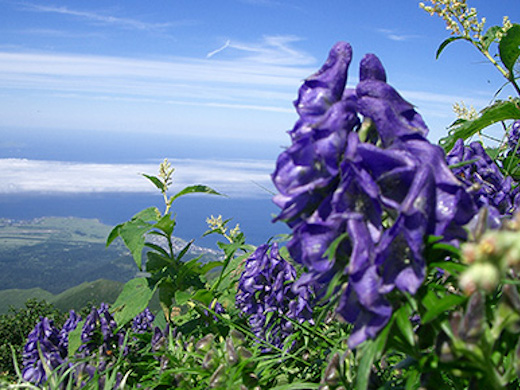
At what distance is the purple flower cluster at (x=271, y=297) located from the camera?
298 centimetres

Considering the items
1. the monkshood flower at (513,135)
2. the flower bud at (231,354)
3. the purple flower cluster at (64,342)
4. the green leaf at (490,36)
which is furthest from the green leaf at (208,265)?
the green leaf at (490,36)

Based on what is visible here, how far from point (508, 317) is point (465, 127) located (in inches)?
75.1

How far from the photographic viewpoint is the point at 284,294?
10.1 ft

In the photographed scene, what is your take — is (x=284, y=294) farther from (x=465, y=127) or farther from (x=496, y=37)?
(x=496, y=37)

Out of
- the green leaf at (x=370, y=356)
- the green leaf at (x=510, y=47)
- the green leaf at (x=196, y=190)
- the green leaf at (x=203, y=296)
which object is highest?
the green leaf at (x=510, y=47)

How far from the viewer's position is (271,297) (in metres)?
3.10

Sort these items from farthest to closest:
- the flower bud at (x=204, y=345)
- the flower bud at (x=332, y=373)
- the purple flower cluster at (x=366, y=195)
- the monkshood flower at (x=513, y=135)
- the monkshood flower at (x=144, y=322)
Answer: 1. the monkshood flower at (x=144, y=322)
2. the monkshood flower at (x=513, y=135)
3. the flower bud at (x=204, y=345)
4. the flower bud at (x=332, y=373)
5. the purple flower cluster at (x=366, y=195)

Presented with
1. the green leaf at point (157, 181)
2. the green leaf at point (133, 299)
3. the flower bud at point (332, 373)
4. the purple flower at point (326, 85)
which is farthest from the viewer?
the green leaf at point (157, 181)

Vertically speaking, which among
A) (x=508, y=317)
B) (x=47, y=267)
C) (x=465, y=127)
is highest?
(x=465, y=127)

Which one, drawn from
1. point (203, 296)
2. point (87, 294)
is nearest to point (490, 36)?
point (203, 296)

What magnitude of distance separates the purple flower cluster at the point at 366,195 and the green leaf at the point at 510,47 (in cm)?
174

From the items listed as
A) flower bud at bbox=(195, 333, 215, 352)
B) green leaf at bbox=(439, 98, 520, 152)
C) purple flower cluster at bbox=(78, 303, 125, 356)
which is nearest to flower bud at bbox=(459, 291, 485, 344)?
flower bud at bbox=(195, 333, 215, 352)

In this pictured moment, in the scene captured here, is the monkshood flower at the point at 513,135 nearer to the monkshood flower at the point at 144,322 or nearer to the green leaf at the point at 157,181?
the green leaf at the point at 157,181

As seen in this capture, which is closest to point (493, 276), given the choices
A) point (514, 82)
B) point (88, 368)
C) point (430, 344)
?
point (430, 344)
